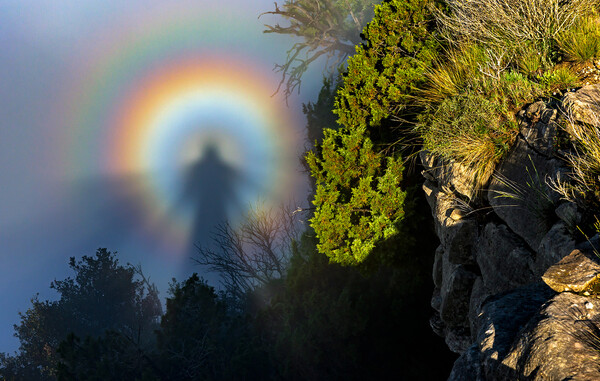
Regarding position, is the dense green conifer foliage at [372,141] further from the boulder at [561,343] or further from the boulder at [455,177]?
the boulder at [561,343]

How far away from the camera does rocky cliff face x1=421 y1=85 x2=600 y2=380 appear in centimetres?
230

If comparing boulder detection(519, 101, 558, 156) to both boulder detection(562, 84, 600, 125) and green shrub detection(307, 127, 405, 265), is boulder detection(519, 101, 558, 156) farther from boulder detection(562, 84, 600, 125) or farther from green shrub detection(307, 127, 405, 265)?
green shrub detection(307, 127, 405, 265)

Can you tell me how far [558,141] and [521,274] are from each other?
1.42 m

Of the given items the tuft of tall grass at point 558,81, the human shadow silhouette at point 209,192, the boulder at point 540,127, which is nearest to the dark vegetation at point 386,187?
the tuft of tall grass at point 558,81

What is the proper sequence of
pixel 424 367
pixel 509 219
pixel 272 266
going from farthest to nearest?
pixel 272 266 → pixel 424 367 → pixel 509 219

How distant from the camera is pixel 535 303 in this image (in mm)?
2895

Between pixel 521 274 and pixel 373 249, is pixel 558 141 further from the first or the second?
pixel 373 249

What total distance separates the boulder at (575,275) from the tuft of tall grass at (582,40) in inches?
142

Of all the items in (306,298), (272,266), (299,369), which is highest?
(272,266)

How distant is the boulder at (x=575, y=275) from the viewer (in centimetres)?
258

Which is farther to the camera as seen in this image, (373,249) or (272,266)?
(272,266)

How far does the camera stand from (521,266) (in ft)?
14.2

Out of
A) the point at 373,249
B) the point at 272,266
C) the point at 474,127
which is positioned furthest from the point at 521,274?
the point at 272,266

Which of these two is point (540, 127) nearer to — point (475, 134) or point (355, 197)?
point (475, 134)
